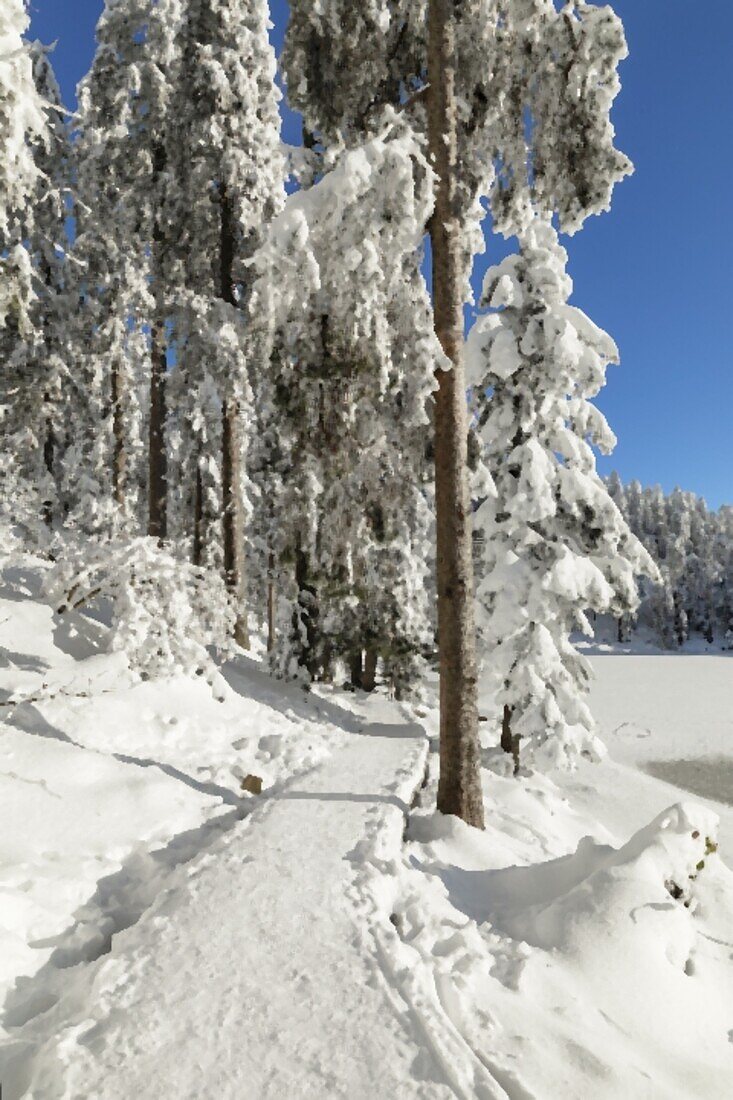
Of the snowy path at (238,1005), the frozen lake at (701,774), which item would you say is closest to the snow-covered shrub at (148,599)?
the snowy path at (238,1005)

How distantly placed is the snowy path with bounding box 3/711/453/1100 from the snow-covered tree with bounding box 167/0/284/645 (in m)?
8.96

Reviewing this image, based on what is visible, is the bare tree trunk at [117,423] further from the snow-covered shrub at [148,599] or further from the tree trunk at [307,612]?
the snow-covered shrub at [148,599]

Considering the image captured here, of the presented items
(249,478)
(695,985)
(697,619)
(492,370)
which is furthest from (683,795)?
(697,619)

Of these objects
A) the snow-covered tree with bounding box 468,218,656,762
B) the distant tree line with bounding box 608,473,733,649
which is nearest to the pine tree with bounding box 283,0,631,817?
the snow-covered tree with bounding box 468,218,656,762

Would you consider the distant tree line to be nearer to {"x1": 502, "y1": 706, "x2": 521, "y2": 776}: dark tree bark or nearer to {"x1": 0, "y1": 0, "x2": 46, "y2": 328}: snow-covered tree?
{"x1": 502, "y1": 706, "x2": 521, "y2": 776}: dark tree bark

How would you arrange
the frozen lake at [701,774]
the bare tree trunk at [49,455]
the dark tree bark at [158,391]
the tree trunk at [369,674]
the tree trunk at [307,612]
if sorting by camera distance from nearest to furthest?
the tree trunk at [307,612] → the dark tree bark at [158,391] → the frozen lake at [701,774] → the bare tree trunk at [49,455] → the tree trunk at [369,674]

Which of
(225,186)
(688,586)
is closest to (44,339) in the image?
(225,186)

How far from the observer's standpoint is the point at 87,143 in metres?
15.0

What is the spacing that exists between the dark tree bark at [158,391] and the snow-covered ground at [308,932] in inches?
258

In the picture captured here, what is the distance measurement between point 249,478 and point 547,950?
28993 mm

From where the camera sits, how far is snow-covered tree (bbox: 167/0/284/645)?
14.0 meters

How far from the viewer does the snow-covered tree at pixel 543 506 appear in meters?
12.4

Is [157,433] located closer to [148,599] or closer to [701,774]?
[148,599]

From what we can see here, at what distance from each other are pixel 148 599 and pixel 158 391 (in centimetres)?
821
